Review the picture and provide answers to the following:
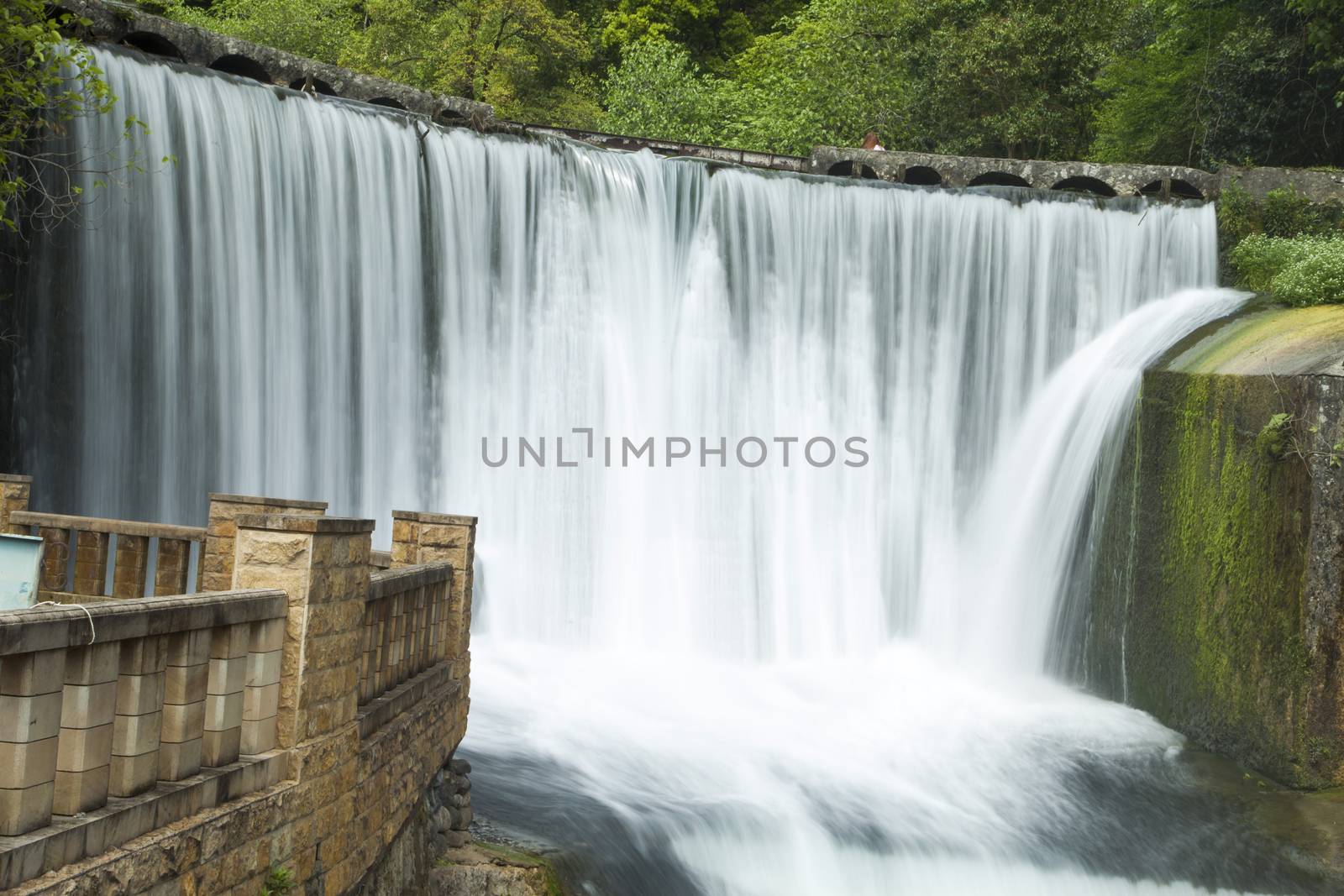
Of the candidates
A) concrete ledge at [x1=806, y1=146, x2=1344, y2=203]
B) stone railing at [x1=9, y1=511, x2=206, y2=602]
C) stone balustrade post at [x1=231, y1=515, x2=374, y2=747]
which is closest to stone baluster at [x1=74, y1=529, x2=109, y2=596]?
stone railing at [x1=9, y1=511, x2=206, y2=602]

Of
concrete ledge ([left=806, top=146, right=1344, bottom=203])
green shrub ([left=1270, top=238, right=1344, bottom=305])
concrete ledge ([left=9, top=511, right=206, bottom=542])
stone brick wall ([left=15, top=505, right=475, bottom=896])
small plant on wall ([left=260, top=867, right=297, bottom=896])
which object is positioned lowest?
small plant on wall ([left=260, top=867, right=297, bottom=896])

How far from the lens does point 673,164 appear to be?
18719mm

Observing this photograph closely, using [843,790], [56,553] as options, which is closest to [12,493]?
[56,553]

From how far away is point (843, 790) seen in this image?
1159cm

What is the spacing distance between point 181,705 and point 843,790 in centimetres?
785

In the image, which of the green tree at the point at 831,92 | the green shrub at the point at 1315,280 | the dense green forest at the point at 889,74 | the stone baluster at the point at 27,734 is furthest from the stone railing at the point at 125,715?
the green tree at the point at 831,92

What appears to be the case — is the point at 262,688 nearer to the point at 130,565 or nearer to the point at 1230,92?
the point at 130,565

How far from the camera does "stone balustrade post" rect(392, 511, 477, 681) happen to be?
30.1ft

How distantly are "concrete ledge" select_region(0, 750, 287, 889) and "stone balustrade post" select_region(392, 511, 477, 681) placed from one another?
11.9 ft

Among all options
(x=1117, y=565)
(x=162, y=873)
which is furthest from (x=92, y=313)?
(x=1117, y=565)

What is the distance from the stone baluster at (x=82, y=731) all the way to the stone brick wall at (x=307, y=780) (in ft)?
0.70

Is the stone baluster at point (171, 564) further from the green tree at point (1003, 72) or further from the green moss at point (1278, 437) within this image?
the green tree at point (1003, 72)

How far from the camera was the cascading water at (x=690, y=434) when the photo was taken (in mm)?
11258

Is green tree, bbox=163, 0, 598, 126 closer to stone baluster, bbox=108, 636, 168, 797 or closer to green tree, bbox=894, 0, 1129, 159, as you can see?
green tree, bbox=894, 0, 1129, 159
